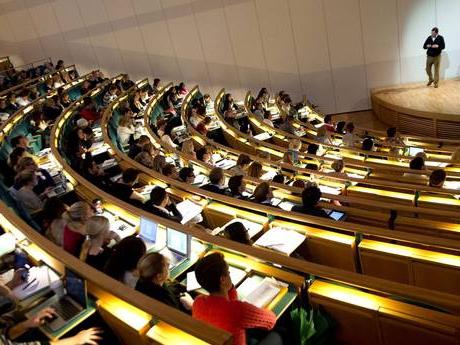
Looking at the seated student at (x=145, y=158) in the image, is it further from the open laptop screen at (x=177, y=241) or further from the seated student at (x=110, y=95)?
the seated student at (x=110, y=95)

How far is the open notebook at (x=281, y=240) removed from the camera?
354 cm

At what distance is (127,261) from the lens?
3.17 m

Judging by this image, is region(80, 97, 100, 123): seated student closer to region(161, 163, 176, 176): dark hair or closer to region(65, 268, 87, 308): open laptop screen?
region(161, 163, 176, 176): dark hair

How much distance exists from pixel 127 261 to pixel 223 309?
3.22ft

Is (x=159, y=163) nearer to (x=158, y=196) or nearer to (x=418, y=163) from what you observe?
(x=158, y=196)

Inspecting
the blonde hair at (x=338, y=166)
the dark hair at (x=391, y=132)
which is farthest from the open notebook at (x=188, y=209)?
the dark hair at (x=391, y=132)

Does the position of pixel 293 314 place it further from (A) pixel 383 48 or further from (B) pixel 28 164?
(A) pixel 383 48

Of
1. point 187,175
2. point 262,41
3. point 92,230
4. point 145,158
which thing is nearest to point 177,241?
point 92,230

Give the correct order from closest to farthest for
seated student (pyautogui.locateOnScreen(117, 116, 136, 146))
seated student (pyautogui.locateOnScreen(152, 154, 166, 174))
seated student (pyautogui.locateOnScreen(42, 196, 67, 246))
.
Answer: seated student (pyautogui.locateOnScreen(42, 196, 67, 246))
seated student (pyautogui.locateOnScreen(152, 154, 166, 174))
seated student (pyautogui.locateOnScreen(117, 116, 136, 146))

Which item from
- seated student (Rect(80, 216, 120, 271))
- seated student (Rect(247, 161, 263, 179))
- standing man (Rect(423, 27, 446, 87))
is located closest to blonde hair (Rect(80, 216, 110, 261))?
seated student (Rect(80, 216, 120, 271))

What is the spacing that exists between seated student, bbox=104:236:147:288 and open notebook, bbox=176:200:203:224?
1.31 m

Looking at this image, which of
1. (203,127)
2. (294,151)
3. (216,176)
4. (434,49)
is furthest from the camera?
(434,49)

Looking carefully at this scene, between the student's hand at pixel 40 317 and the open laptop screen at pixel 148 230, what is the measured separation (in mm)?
1200

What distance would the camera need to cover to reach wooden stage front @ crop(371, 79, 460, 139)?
9.20 metres
